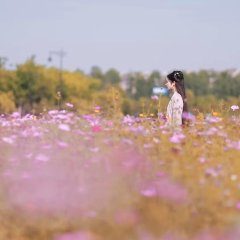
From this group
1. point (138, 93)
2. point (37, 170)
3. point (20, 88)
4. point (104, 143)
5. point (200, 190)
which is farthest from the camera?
point (138, 93)

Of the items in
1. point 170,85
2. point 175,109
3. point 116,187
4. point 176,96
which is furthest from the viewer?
point 170,85

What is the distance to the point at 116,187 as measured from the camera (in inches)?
169

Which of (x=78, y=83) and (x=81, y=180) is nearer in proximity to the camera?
(x=81, y=180)

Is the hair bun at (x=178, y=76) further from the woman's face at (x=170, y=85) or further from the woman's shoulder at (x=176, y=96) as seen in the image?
the woman's shoulder at (x=176, y=96)

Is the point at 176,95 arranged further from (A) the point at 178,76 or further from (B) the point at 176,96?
(A) the point at 178,76

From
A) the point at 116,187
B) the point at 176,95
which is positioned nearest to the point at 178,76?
the point at 176,95

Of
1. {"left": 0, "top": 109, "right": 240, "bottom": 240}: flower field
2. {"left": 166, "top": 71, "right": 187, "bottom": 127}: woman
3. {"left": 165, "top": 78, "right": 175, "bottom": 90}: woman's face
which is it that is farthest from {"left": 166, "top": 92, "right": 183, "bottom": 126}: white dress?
{"left": 0, "top": 109, "right": 240, "bottom": 240}: flower field

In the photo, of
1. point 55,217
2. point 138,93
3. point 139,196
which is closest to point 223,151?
point 139,196

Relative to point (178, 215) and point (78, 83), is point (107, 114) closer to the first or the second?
point (178, 215)

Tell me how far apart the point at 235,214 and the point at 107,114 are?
310 cm

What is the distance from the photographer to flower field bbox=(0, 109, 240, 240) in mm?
3904

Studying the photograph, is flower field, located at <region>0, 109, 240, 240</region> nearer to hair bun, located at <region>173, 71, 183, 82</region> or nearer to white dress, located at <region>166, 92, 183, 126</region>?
white dress, located at <region>166, 92, 183, 126</region>

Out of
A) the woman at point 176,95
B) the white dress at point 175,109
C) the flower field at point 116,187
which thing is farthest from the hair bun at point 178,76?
the flower field at point 116,187

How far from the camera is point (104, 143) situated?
5.37 metres
